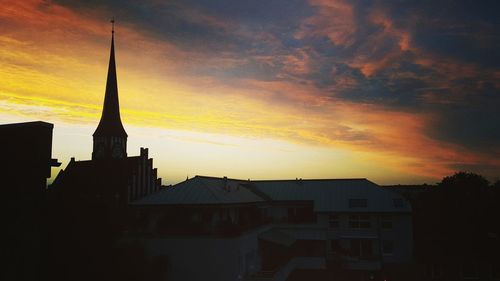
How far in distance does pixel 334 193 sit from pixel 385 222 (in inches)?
307

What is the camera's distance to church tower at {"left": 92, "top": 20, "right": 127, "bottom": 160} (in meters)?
61.5

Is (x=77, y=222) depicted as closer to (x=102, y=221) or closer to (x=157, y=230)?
(x=102, y=221)

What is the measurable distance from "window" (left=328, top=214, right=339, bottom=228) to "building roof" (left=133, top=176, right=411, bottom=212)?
3.12 feet

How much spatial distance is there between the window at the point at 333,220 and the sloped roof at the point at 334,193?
915mm

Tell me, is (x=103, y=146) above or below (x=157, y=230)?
above

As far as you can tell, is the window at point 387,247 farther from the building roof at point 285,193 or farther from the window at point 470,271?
the window at point 470,271

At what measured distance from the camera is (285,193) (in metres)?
56.3

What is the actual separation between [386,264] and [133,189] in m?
30.3

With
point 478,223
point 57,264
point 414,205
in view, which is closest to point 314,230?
point 414,205

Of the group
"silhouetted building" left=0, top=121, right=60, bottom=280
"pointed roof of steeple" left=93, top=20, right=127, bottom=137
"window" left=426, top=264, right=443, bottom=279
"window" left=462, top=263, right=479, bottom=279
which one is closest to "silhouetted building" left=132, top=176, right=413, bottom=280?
"window" left=426, top=264, right=443, bottom=279

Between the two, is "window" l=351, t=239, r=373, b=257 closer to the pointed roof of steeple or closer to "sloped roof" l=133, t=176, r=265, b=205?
"sloped roof" l=133, t=176, r=265, b=205

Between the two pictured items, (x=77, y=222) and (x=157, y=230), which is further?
(x=157, y=230)

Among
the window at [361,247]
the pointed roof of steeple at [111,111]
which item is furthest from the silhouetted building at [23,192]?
the pointed roof of steeple at [111,111]

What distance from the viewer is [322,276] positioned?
47.8m
